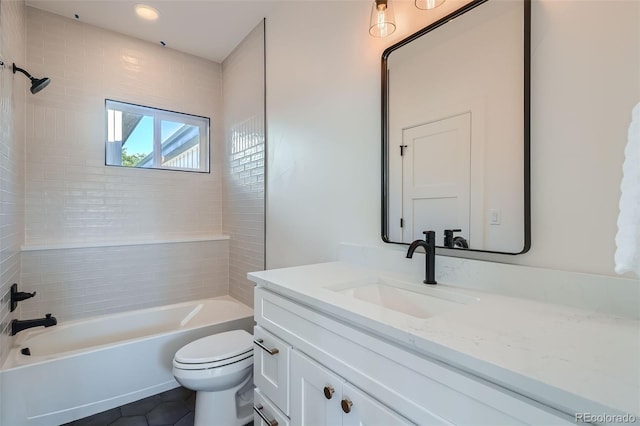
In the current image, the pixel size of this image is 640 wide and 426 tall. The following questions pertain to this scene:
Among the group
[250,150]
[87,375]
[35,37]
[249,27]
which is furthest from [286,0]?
[87,375]

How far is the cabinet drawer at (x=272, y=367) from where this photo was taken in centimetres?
109

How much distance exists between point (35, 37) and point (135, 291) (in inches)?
84.5

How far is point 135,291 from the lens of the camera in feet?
8.49

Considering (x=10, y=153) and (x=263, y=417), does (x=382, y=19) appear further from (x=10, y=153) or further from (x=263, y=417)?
(x=10, y=153)

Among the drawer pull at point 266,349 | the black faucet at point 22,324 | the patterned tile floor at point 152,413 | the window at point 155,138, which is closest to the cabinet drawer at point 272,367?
the drawer pull at point 266,349

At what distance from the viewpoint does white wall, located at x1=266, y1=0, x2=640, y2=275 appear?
825 millimetres

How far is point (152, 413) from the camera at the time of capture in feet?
6.02

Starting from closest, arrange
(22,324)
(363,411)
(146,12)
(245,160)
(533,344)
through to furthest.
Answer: (533,344) < (363,411) < (22,324) < (146,12) < (245,160)

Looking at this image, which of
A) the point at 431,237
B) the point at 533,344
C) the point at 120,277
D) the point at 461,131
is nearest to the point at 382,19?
the point at 461,131

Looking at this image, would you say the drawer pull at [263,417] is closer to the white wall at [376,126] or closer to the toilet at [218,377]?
the toilet at [218,377]

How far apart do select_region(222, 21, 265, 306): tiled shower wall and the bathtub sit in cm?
49

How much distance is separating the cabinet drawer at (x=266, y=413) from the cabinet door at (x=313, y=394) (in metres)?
Answer: 0.09

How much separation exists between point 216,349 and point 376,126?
4.90 ft

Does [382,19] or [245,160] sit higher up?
[382,19]
